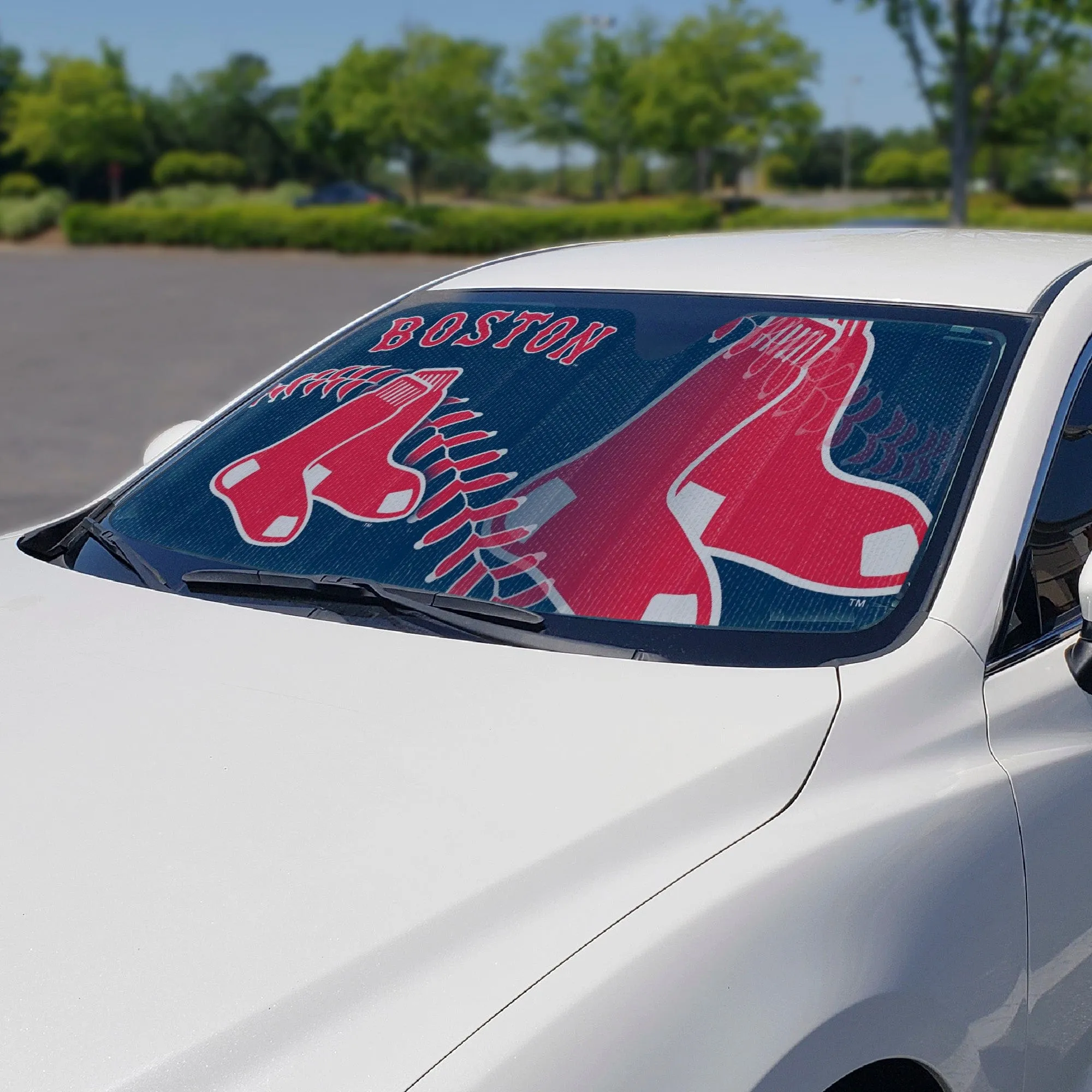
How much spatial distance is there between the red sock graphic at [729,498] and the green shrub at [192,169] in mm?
63338

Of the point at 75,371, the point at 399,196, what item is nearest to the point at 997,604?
the point at 75,371

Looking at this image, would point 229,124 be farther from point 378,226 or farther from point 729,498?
point 729,498

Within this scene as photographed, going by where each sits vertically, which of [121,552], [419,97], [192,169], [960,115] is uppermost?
[419,97]

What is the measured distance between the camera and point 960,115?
2459 cm

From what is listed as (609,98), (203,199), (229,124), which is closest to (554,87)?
(609,98)

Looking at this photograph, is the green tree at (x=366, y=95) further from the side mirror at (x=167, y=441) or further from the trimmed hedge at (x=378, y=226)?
the side mirror at (x=167, y=441)

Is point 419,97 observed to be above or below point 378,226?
above

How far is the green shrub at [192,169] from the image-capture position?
61.6 metres

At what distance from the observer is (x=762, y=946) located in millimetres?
1497

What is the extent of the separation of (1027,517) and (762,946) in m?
0.92

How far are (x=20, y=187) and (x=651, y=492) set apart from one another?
2404 inches

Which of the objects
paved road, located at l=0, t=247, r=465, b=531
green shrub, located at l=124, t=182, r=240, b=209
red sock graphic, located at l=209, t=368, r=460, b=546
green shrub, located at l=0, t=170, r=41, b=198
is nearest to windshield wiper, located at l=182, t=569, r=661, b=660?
red sock graphic, located at l=209, t=368, r=460, b=546

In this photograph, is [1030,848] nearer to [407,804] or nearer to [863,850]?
[863,850]

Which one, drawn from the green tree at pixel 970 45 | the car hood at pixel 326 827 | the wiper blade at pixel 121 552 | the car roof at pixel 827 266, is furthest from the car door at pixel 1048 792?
the green tree at pixel 970 45
